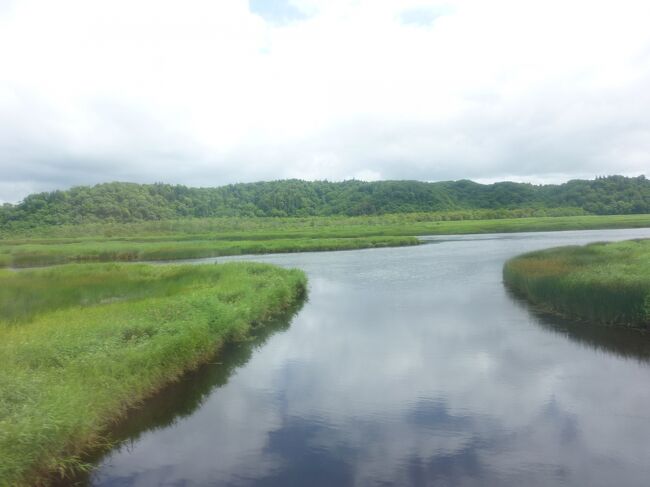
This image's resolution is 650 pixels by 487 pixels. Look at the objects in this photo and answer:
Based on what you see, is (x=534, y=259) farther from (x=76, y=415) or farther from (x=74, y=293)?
(x=76, y=415)

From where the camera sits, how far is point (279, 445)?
30.3ft

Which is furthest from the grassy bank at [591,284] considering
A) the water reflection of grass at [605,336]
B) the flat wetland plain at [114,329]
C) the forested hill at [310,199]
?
the forested hill at [310,199]

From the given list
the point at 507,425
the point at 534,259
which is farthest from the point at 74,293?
the point at 534,259

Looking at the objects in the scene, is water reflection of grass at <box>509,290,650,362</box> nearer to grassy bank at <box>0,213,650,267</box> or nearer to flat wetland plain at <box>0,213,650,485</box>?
flat wetland plain at <box>0,213,650,485</box>

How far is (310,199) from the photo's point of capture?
138 m

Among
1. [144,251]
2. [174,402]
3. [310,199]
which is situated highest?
[310,199]

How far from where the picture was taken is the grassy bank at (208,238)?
151 feet

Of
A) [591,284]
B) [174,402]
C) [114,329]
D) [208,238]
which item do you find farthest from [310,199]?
[174,402]

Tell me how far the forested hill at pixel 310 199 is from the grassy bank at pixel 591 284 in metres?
89.5

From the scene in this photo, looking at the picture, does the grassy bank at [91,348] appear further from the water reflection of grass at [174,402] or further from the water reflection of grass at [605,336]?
the water reflection of grass at [605,336]

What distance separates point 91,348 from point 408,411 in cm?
681

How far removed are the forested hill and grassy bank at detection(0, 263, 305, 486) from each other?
81739 millimetres

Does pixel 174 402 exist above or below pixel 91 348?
below

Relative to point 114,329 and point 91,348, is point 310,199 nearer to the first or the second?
point 114,329
